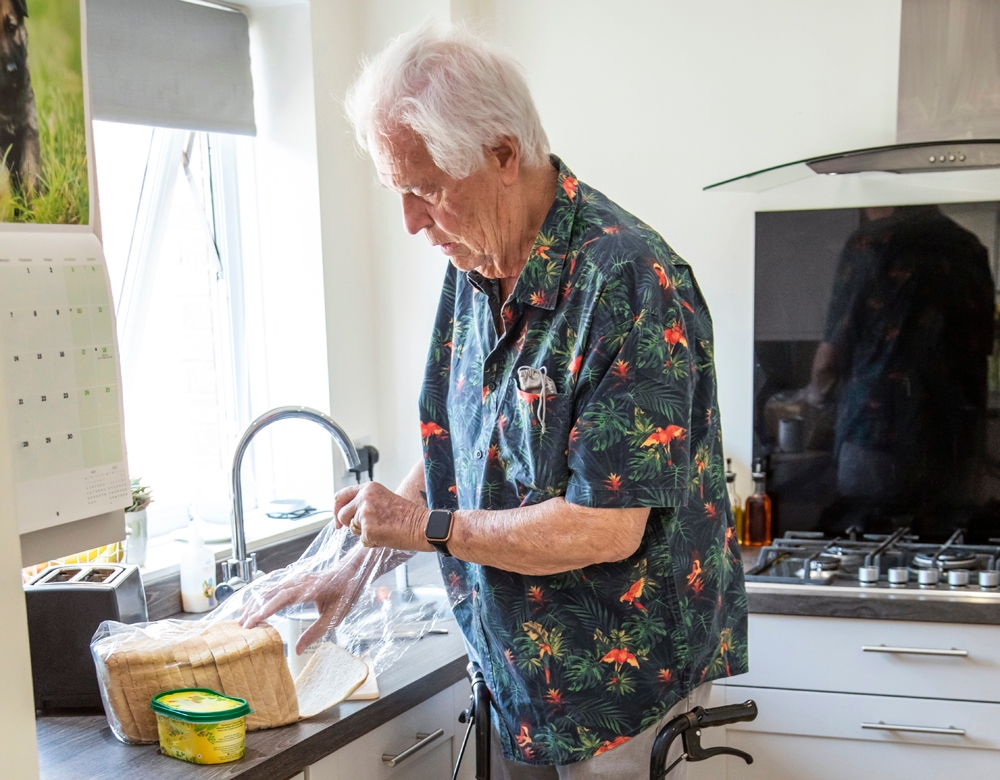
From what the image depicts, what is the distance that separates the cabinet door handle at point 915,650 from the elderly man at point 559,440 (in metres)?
0.75

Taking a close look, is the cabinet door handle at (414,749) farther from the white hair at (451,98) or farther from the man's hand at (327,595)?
the white hair at (451,98)

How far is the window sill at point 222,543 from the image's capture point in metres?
1.95

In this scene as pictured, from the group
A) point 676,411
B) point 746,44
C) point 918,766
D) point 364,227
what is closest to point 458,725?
point 676,411

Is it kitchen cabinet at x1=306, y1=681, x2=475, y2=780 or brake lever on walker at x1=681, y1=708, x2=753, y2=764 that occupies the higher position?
brake lever on walker at x1=681, y1=708, x2=753, y2=764

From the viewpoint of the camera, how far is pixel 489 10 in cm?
261

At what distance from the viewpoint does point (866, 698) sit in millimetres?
2010

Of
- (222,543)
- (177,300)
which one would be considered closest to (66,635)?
(222,543)

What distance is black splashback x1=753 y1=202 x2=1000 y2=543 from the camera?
Answer: 2.31 meters

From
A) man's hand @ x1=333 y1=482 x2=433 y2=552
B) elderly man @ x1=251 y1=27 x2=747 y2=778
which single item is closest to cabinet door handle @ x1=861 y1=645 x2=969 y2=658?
elderly man @ x1=251 y1=27 x2=747 y2=778

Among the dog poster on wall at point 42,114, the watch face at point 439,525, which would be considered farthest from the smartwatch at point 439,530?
the dog poster on wall at point 42,114

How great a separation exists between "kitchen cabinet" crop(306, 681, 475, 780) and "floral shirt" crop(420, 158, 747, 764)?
0.26 meters

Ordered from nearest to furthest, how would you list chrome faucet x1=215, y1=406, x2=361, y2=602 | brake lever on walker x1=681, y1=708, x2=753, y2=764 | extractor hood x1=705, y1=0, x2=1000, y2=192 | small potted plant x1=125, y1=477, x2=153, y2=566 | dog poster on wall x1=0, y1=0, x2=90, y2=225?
dog poster on wall x1=0, y1=0, x2=90, y2=225 < brake lever on walker x1=681, y1=708, x2=753, y2=764 < chrome faucet x1=215, y1=406, x2=361, y2=602 < small potted plant x1=125, y1=477, x2=153, y2=566 < extractor hood x1=705, y1=0, x2=1000, y2=192

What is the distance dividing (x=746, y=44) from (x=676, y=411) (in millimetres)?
1531

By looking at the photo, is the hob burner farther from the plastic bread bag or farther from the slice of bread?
the slice of bread
